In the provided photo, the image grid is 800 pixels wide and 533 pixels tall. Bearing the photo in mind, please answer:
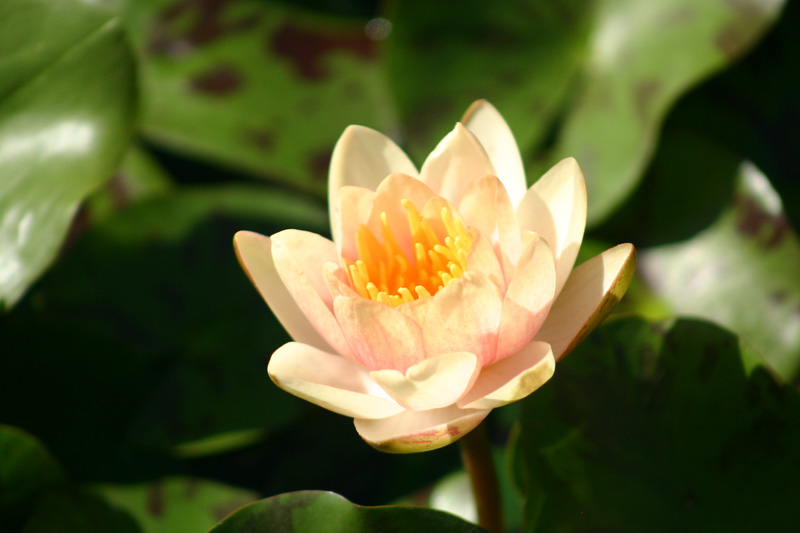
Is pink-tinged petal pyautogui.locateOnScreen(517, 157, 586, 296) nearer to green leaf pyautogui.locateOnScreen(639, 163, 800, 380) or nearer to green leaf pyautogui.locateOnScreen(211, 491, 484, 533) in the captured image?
green leaf pyautogui.locateOnScreen(211, 491, 484, 533)

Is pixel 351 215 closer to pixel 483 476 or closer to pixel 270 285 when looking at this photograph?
pixel 270 285

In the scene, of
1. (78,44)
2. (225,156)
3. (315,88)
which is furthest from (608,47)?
(78,44)

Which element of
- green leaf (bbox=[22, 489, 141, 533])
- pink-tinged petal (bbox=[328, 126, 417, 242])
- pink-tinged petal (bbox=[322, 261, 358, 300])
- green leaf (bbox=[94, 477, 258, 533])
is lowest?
green leaf (bbox=[94, 477, 258, 533])

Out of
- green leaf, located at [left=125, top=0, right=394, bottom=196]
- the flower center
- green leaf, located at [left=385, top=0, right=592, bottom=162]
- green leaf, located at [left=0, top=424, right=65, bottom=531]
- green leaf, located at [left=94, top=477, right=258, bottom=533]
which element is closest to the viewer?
the flower center

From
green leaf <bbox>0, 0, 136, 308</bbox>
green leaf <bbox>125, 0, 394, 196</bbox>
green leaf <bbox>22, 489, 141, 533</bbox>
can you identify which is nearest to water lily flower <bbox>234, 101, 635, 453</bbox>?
green leaf <bbox>0, 0, 136, 308</bbox>

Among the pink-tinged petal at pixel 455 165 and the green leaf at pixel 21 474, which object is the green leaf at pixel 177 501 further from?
the pink-tinged petal at pixel 455 165

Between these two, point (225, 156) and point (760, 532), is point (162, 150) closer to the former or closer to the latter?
point (225, 156)

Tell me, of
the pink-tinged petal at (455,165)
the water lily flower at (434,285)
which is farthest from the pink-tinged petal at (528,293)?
the pink-tinged petal at (455,165)
